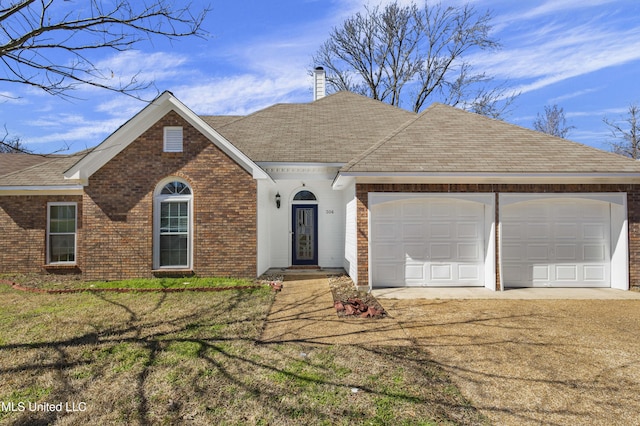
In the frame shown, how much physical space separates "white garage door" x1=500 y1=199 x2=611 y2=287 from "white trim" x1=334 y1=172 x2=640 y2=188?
A: 27.5 inches

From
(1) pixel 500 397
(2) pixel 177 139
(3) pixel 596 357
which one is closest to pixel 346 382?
(1) pixel 500 397

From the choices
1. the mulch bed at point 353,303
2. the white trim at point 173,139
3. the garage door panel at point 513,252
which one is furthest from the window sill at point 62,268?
the garage door panel at point 513,252

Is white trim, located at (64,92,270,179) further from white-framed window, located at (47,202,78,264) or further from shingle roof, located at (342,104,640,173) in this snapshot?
shingle roof, located at (342,104,640,173)

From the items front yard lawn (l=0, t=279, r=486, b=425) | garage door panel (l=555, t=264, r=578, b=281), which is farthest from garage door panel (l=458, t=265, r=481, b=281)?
front yard lawn (l=0, t=279, r=486, b=425)

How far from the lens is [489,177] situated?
28.7ft

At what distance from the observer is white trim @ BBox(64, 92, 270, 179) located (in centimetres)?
957

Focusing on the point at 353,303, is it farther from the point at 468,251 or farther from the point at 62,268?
the point at 62,268

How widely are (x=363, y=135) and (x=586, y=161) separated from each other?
698 centimetres

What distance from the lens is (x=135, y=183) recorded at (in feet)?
32.5

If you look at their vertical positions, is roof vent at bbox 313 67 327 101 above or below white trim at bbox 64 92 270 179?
above

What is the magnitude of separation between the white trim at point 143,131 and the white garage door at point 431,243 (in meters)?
3.97

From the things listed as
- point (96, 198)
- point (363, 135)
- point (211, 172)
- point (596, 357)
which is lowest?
point (596, 357)

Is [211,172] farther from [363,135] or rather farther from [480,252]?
[480,252]

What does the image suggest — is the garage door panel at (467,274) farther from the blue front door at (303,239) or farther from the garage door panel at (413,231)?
the blue front door at (303,239)
